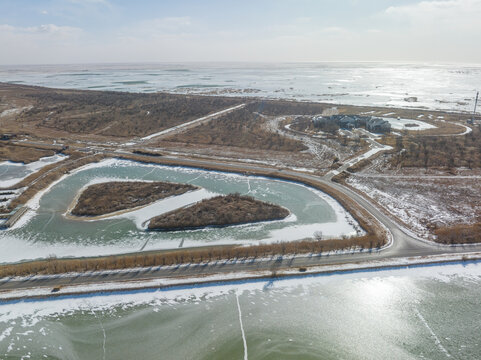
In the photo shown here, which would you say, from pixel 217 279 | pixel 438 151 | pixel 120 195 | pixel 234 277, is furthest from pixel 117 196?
pixel 438 151

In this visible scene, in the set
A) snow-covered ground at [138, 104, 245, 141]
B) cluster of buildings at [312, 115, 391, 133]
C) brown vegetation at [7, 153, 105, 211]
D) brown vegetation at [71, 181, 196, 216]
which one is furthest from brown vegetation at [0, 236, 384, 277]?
cluster of buildings at [312, 115, 391, 133]

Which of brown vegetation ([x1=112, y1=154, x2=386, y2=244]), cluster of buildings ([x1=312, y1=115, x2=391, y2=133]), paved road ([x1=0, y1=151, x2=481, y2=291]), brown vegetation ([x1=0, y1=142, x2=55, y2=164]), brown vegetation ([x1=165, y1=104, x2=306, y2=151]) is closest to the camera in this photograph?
paved road ([x1=0, y1=151, x2=481, y2=291])

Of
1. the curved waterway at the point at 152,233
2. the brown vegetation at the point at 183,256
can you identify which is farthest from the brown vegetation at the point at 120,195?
the brown vegetation at the point at 183,256

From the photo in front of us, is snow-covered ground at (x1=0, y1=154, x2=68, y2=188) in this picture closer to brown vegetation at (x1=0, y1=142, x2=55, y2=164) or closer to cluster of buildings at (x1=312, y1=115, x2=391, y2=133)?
brown vegetation at (x1=0, y1=142, x2=55, y2=164)

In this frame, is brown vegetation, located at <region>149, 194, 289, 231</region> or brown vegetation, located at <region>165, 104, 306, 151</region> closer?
brown vegetation, located at <region>149, 194, 289, 231</region>

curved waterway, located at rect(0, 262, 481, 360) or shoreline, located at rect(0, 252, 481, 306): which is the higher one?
shoreline, located at rect(0, 252, 481, 306)

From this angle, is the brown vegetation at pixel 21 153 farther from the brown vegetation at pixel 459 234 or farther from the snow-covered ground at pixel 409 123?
the snow-covered ground at pixel 409 123

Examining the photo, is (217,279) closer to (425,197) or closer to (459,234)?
(459,234)
